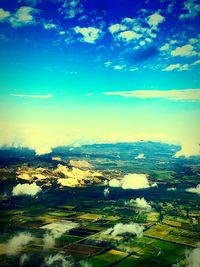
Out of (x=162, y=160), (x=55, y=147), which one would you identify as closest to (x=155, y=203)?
(x=162, y=160)

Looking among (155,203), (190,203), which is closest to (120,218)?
(155,203)

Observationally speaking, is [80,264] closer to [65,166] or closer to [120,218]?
[120,218]

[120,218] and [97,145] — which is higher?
[97,145]

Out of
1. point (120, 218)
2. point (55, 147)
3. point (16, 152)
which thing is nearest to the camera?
point (120, 218)

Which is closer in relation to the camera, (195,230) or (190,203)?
(195,230)

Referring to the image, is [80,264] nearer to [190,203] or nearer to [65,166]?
[190,203]

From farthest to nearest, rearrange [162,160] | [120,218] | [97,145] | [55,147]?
[97,145]
[55,147]
[162,160]
[120,218]
